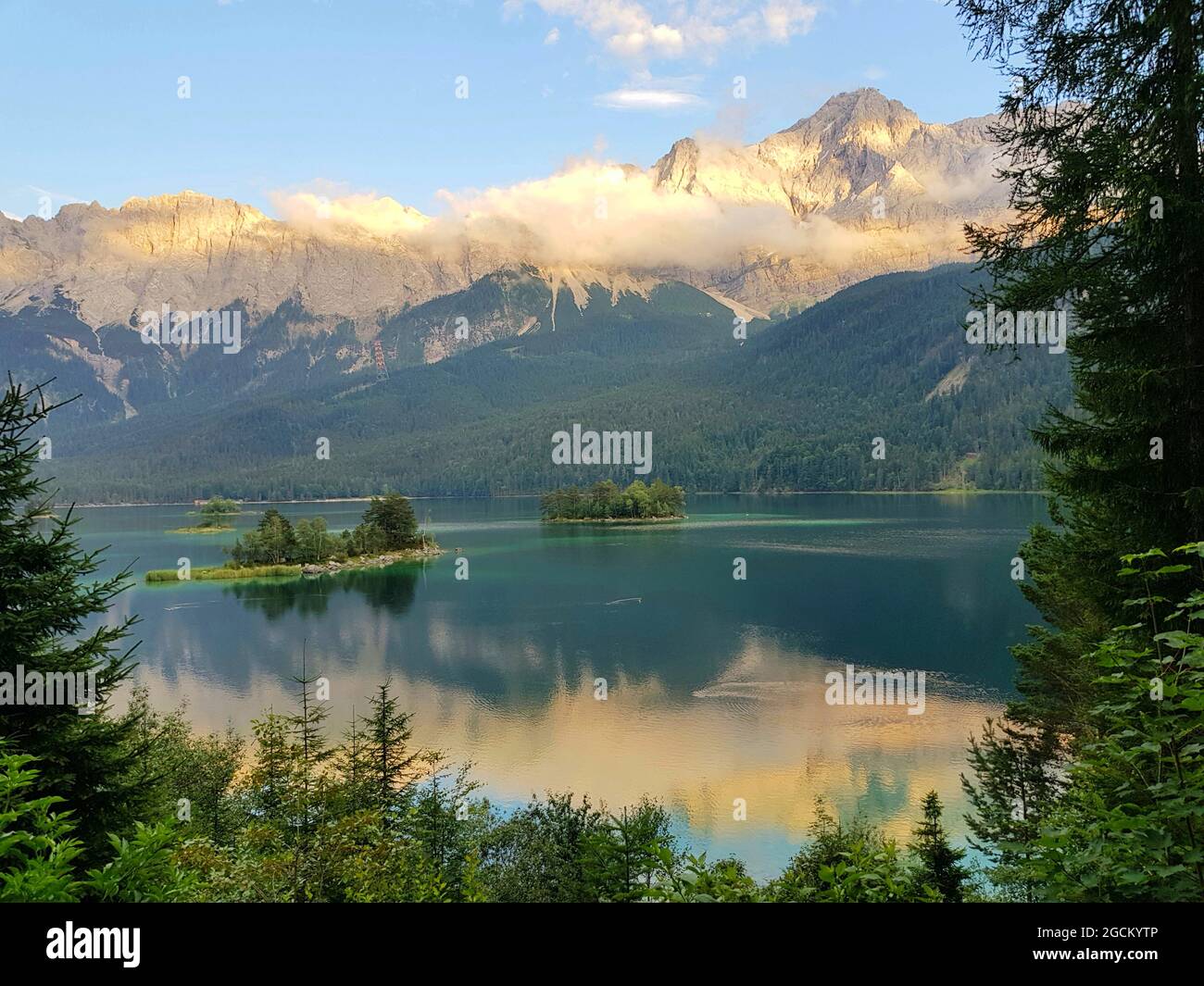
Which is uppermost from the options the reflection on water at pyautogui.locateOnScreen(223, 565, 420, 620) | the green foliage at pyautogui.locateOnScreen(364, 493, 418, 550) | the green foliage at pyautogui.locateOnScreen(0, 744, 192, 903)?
the green foliage at pyautogui.locateOnScreen(0, 744, 192, 903)

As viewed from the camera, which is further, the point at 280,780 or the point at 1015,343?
the point at 280,780

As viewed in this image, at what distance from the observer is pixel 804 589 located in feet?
188

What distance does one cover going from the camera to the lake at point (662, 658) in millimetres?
24484

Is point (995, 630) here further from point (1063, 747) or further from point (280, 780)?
point (280, 780)

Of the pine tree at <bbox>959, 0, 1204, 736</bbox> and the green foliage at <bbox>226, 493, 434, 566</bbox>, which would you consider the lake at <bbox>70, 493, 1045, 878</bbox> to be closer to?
the green foliage at <bbox>226, 493, 434, 566</bbox>

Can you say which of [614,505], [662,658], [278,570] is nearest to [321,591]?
[278,570]

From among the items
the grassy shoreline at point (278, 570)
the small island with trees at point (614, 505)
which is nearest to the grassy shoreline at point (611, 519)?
the small island with trees at point (614, 505)

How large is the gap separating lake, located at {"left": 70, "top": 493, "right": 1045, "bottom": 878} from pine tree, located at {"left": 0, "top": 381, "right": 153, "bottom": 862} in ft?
48.1

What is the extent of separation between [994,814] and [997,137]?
14953mm

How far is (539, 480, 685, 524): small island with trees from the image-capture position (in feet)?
406

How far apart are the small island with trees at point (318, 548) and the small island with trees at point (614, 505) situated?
3833 centimetres

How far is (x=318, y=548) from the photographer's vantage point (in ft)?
261

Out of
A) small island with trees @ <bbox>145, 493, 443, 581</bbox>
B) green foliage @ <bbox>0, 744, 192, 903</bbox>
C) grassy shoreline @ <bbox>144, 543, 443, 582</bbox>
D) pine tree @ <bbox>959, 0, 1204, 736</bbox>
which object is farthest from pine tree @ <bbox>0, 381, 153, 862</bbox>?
small island with trees @ <bbox>145, 493, 443, 581</bbox>
